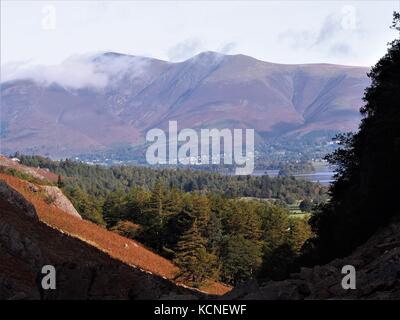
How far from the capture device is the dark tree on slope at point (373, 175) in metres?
28.0

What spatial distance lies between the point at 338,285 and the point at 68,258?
23.2m

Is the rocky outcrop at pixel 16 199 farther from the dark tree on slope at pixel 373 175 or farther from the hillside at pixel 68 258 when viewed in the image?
the dark tree on slope at pixel 373 175

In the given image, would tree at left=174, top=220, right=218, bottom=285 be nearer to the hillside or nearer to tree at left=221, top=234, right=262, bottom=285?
the hillside

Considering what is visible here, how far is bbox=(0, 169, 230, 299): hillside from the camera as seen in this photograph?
18000mm

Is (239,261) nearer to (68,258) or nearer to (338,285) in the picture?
(68,258)

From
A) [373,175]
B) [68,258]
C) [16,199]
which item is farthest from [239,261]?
[373,175]

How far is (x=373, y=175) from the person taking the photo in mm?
28750

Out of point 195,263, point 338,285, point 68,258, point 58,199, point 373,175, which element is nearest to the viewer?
point 338,285

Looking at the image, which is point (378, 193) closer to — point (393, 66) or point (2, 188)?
point (393, 66)

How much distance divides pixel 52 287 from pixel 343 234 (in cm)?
1721

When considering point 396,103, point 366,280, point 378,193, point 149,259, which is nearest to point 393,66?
point 396,103

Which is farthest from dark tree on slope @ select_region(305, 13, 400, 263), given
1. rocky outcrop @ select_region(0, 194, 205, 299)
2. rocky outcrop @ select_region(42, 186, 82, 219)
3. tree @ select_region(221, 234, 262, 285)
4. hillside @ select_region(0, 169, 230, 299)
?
tree @ select_region(221, 234, 262, 285)

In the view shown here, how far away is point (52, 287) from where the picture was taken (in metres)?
17.4

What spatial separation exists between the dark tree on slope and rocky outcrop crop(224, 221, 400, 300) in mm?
7142
